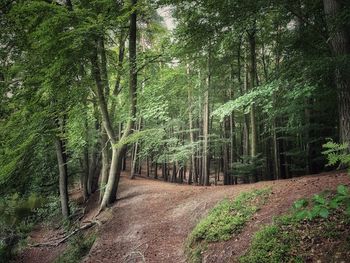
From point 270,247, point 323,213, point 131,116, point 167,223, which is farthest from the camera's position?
point 131,116

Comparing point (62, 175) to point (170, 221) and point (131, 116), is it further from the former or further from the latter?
point (170, 221)

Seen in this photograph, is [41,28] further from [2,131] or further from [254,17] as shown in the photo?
[254,17]

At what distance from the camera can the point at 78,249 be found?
1006 centimetres

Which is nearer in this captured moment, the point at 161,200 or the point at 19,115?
the point at 19,115

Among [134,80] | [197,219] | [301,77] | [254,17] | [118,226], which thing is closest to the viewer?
[301,77]

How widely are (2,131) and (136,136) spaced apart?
468 centimetres

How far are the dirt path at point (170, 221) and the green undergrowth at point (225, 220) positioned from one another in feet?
0.85

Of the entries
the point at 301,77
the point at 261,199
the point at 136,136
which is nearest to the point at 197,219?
the point at 261,199

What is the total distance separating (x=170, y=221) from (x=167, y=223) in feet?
0.41

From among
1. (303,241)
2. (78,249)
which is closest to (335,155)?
(303,241)

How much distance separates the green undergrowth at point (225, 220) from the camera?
6.68 m

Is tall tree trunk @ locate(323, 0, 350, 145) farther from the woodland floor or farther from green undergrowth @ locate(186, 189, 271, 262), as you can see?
green undergrowth @ locate(186, 189, 271, 262)

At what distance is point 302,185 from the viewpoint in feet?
24.4

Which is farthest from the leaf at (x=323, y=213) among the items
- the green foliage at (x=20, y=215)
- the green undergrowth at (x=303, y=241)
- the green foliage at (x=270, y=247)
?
the green foliage at (x=20, y=215)
